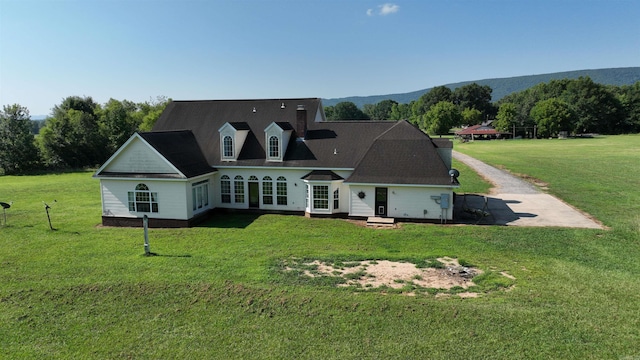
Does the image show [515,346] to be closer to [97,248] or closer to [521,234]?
[521,234]

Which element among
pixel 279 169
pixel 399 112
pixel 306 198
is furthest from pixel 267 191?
pixel 399 112

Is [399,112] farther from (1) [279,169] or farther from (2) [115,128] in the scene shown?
(1) [279,169]

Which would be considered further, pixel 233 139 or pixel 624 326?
pixel 233 139

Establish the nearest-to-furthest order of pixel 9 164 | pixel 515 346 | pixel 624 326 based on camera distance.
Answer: pixel 515 346 → pixel 624 326 → pixel 9 164

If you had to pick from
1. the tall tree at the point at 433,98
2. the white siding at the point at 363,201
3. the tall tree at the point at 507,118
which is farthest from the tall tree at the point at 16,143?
the tall tree at the point at 433,98

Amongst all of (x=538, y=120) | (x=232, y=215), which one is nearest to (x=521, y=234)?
(x=232, y=215)

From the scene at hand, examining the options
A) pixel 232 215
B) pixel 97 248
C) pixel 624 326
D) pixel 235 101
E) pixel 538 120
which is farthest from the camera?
pixel 538 120

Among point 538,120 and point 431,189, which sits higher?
point 538,120

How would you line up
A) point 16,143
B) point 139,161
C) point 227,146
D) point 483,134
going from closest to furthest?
point 139,161, point 227,146, point 16,143, point 483,134
